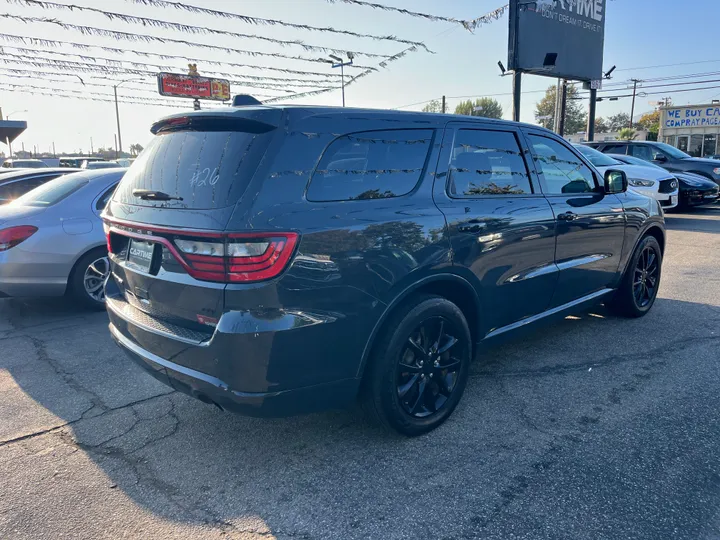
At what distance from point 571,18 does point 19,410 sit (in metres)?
20.4

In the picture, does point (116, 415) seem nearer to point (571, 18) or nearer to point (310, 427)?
point (310, 427)

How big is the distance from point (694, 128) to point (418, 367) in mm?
50211

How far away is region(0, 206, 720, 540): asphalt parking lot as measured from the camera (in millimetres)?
2445

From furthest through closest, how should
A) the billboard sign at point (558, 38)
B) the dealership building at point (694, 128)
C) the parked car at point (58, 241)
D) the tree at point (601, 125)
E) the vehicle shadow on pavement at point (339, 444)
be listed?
the tree at point (601, 125) → the dealership building at point (694, 128) → the billboard sign at point (558, 38) → the parked car at point (58, 241) → the vehicle shadow on pavement at point (339, 444)

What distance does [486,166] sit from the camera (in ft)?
11.8

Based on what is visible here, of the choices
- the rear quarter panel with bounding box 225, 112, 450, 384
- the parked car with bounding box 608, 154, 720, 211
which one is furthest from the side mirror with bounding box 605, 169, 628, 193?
the parked car with bounding box 608, 154, 720, 211

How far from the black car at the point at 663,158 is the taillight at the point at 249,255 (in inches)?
558

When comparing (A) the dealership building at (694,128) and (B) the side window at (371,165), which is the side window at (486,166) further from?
(A) the dealership building at (694,128)

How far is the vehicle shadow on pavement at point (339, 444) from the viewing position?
2512 millimetres

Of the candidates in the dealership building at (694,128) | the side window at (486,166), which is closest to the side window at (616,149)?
the side window at (486,166)

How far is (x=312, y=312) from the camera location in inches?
98.7

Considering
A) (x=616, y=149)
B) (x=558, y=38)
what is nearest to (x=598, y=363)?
(x=616, y=149)

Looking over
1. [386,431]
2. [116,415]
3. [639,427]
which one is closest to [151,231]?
[116,415]

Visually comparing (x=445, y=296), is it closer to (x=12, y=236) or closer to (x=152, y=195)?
(x=152, y=195)
